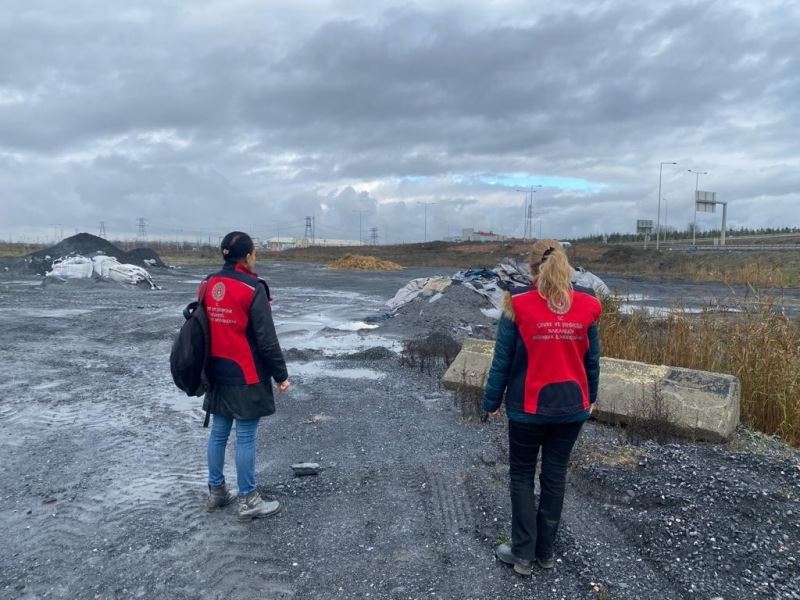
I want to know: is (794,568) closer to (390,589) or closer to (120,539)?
(390,589)

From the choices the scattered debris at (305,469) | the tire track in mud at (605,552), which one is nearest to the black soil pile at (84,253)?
the scattered debris at (305,469)

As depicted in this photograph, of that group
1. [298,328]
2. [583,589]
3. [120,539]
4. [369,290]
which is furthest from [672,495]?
[369,290]

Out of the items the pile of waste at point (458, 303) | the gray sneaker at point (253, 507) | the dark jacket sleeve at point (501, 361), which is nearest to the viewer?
the dark jacket sleeve at point (501, 361)

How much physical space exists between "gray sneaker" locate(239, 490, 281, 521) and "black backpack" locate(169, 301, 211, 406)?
874 millimetres

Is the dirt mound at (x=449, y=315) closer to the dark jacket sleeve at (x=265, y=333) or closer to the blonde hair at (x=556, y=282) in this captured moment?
the dark jacket sleeve at (x=265, y=333)

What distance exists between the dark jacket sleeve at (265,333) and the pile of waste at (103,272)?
26.2 metres

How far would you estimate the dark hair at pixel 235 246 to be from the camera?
4.29 metres

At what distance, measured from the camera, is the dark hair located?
4285 mm

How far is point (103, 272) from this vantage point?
30000mm

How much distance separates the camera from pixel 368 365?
1084cm

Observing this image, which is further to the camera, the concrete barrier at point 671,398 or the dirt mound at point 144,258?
the dirt mound at point 144,258

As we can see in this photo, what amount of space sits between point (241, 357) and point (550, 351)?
2088mm

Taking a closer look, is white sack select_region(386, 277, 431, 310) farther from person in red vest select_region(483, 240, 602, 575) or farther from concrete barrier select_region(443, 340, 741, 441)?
person in red vest select_region(483, 240, 602, 575)

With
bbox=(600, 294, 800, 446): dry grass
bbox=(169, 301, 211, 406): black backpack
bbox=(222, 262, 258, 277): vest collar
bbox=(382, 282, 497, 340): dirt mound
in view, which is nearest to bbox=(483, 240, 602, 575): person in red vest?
bbox=(222, 262, 258, 277): vest collar
